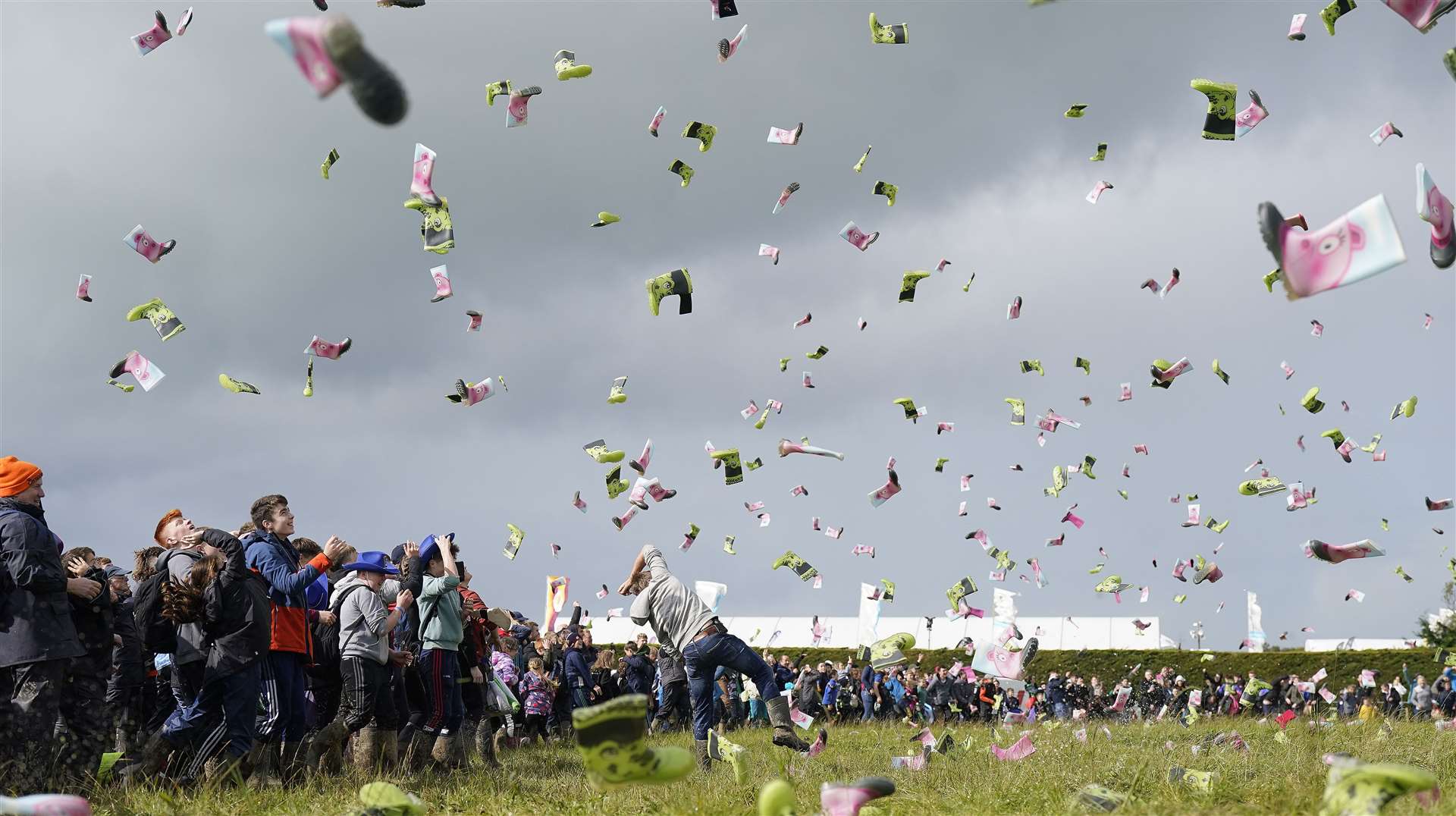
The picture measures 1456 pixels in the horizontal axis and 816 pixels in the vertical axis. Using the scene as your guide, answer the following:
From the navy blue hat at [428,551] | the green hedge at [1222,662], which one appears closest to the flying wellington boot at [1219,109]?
the navy blue hat at [428,551]

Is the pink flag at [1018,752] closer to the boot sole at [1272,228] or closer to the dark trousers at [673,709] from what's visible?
the boot sole at [1272,228]

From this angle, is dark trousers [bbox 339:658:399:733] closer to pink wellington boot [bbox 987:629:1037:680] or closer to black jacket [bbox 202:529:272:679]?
black jacket [bbox 202:529:272:679]

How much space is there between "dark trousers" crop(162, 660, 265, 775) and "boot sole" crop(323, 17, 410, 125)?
4.26 m

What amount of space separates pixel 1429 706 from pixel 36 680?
92.2 ft

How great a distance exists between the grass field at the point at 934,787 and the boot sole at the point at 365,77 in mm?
3277

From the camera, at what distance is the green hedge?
120 ft

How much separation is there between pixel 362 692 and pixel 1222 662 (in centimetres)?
3682

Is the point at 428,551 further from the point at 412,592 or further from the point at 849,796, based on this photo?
the point at 849,796

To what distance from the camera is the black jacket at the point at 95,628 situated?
6105 mm

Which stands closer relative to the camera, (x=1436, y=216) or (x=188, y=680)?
(x=1436, y=216)

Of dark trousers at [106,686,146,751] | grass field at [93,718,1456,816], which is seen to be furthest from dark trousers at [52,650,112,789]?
dark trousers at [106,686,146,751]

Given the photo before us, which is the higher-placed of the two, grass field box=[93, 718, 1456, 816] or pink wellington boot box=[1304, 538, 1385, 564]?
pink wellington boot box=[1304, 538, 1385, 564]

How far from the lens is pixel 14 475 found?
5762 millimetres

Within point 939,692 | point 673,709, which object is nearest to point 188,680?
point 673,709
